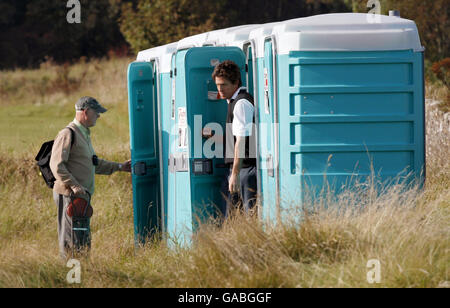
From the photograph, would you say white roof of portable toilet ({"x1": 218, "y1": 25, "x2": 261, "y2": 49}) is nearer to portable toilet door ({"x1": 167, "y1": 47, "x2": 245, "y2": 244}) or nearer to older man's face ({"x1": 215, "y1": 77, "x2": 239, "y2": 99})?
portable toilet door ({"x1": 167, "y1": 47, "x2": 245, "y2": 244})

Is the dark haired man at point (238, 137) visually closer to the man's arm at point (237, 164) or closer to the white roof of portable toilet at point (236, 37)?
the man's arm at point (237, 164)

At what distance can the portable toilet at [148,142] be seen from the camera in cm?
834

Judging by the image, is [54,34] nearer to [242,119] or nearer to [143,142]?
[143,142]

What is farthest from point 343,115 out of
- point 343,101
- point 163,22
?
Result: point 163,22

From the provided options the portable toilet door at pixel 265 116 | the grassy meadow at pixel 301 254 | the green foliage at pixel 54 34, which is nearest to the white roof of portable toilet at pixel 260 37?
the portable toilet door at pixel 265 116

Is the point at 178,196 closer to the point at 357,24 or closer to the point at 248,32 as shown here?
the point at 248,32

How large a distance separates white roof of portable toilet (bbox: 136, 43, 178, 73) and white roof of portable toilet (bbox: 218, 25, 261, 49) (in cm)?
58

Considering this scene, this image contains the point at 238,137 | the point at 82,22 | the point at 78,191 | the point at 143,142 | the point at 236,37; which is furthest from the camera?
the point at 82,22

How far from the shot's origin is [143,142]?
28.2 ft

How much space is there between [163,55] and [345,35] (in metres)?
2.56

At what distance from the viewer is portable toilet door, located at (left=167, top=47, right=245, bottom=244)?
283 inches

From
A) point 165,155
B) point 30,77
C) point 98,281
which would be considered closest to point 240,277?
point 98,281

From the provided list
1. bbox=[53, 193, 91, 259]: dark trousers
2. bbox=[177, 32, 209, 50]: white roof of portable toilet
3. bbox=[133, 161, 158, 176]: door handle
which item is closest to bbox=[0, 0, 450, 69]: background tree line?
bbox=[177, 32, 209, 50]: white roof of portable toilet
